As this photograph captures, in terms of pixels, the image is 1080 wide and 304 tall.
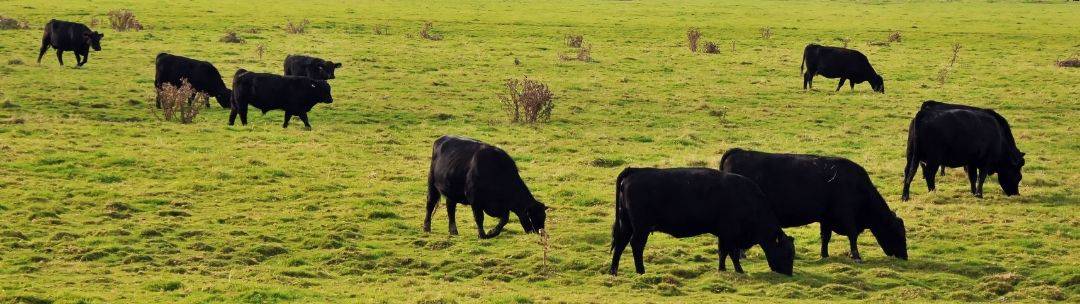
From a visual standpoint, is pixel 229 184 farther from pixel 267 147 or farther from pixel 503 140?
pixel 503 140

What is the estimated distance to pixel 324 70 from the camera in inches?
1387

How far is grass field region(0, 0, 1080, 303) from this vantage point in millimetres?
14984

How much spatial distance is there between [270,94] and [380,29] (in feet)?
85.6

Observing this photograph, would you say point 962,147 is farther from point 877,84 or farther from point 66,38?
point 66,38

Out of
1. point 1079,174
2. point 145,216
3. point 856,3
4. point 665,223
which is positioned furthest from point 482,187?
point 856,3

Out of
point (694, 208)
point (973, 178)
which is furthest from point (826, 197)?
point (973, 178)

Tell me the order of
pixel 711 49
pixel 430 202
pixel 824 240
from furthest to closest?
pixel 711 49 < pixel 430 202 < pixel 824 240

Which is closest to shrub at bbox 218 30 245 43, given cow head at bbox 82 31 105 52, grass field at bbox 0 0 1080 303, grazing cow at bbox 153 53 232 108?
grass field at bbox 0 0 1080 303

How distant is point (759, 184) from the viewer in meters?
16.1

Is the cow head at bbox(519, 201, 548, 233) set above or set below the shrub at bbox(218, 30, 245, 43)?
above

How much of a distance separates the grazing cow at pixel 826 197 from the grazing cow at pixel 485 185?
2.69 m

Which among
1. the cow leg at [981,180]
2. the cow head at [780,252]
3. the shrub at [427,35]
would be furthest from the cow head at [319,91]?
the shrub at [427,35]

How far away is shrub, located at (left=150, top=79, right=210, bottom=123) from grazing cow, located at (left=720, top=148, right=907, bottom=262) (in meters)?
15.8

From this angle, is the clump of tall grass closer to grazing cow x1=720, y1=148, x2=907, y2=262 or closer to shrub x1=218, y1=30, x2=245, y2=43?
shrub x1=218, y1=30, x2=245, y2=43
